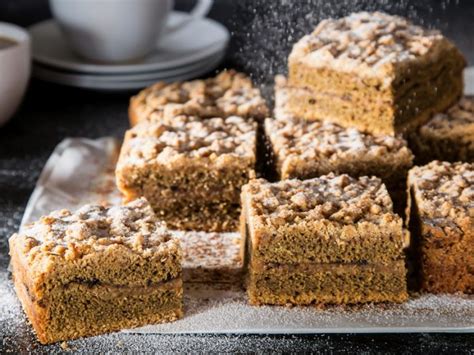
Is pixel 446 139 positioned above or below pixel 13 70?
above

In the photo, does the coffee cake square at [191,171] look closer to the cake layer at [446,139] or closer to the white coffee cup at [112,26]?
the cake layer at [446,139]

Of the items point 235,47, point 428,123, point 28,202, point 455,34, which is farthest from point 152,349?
point 455,34

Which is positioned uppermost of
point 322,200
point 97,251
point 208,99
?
point 322,200

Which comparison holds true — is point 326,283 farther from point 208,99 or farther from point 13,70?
point 13,70

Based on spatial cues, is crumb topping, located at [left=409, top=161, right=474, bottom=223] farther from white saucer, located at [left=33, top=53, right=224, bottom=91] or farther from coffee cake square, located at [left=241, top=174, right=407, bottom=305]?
white saucer, located at [left=33, top=53, right=224, bottom=91]

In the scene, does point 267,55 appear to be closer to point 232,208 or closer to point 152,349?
point 232,208

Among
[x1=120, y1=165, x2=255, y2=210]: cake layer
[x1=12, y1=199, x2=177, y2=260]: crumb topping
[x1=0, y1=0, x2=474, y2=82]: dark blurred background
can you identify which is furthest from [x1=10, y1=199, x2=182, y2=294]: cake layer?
[x1=0, y1=0, x2=474, y2=82]: dark blurred background

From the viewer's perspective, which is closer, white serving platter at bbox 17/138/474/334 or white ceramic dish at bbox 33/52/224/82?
white serving platter at bbox 17/138/474/334

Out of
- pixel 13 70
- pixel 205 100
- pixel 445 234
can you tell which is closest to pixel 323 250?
pixel 445 234
